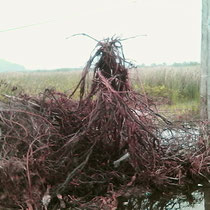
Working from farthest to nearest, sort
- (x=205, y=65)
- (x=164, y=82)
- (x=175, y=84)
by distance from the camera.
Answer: (x=164, y=82) < (x=175, y=84) < (x=205, y=65)

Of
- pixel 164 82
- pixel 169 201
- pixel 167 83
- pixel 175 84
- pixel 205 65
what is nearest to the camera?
pixel 169 201

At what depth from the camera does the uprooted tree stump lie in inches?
147

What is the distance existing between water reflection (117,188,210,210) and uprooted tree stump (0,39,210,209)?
92 mm

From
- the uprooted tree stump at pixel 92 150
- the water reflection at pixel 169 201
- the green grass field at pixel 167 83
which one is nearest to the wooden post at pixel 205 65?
the uprooted tree stump at pixel 92 150

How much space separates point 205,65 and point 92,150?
2.23 metres

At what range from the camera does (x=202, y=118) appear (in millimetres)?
5430

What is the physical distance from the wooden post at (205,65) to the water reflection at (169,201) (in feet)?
4.82

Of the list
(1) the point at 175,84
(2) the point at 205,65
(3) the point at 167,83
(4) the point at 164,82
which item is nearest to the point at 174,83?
(1) the point at 175,84

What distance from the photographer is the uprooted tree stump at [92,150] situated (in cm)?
373

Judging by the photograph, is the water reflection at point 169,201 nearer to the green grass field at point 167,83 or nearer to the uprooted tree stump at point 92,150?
the uprooted tree stump at point 92,150

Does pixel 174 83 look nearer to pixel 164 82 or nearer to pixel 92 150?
pixel 164 82

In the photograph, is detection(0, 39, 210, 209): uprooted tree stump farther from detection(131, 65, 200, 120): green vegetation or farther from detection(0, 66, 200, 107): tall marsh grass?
detection(0, 66, 200, 107): tall marsh grass

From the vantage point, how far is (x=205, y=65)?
17.8 feet

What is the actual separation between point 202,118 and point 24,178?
2.77 metres
